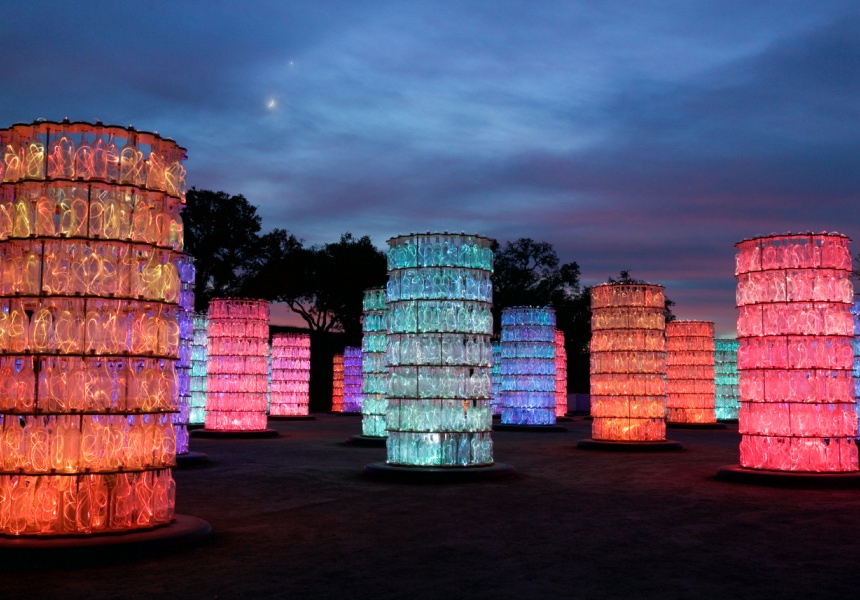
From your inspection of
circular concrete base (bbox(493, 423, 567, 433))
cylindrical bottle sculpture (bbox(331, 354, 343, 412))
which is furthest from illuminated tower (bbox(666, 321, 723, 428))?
cylindrical bottle sculpture (bbox(331, 354, 343, 412))

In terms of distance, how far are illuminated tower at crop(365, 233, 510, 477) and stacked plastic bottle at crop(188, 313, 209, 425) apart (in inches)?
601

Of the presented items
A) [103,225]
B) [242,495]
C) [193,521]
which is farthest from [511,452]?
[103,225]

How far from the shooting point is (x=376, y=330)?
26766 millimetres

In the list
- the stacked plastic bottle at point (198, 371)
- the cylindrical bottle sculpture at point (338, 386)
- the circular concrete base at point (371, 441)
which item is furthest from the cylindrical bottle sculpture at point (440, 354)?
the cylindrical bottle sculpture at point (338, 386)

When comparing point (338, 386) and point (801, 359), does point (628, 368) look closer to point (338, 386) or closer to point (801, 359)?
point (801, 359)

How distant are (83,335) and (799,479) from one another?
12294 mm

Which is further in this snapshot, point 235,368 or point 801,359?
point 235,368

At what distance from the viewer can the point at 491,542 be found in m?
10.4

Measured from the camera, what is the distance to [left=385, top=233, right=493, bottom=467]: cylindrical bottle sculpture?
17.5m

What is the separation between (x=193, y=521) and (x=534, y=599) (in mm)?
4741

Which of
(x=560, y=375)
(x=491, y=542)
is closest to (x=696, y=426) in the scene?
(x=560, y=375)

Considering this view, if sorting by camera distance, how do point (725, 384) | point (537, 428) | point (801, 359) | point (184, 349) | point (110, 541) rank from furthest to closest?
point (725, 384) → point (537, 428) → point (184, 349) → point (801, 359) → point (110, 541)

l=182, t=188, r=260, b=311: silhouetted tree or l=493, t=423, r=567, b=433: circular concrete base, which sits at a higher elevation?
l=182, t=188, r=260, b=311: silhouetted tree

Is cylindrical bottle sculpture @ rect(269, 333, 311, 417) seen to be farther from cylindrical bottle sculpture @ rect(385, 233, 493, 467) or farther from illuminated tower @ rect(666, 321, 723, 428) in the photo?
cylindrical bottle sculpture @ rect(385, 233, 493, 467)
